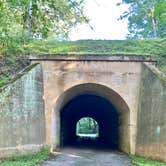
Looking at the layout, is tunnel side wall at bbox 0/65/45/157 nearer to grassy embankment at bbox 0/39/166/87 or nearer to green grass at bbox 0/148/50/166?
green grass at bbox 0/148/50/166

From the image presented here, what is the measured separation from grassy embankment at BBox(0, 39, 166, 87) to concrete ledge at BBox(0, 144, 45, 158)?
2740 millimetres

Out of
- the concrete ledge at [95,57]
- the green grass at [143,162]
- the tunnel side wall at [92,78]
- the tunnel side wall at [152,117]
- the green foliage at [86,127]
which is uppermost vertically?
the concrete ledge at [95,57]

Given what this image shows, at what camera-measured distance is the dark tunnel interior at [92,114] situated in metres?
16.5

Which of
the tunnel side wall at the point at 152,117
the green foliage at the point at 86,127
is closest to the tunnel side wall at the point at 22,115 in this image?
the tunnel side wall at the point at 152,117

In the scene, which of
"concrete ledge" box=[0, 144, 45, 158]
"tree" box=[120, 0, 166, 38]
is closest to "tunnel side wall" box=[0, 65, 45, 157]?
"concrete ledge" box=[0, 144, 45, 158]

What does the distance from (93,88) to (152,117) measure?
10.9 ft

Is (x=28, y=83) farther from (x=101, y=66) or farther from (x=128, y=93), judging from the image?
(x=128, y=93)

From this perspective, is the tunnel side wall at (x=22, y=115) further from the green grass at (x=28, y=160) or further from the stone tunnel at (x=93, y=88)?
the green grass at (x=28, y=160)

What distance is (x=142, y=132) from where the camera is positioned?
37.2 feet

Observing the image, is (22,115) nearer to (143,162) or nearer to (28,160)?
(28,160)

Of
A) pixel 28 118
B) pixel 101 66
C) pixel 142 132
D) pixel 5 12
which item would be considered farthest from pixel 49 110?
pixel 5 12

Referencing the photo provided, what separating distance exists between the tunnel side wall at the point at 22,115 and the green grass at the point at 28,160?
25 cm

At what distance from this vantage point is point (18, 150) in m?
10.4

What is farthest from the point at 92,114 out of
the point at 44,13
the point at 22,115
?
the point at 44,13
